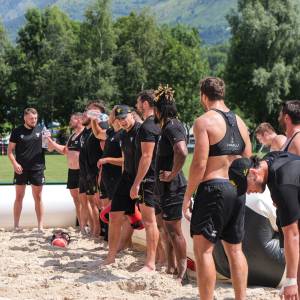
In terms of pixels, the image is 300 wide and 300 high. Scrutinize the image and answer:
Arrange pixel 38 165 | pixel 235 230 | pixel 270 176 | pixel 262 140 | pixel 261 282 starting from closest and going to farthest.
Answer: pixel 270 176 → pixel 235 230 → pixel 261 282 → pixel 262 140 → pixel 38 165

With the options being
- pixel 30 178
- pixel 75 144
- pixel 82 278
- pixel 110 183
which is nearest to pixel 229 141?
pixel 82 278

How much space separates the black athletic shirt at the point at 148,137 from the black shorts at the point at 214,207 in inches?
51.6

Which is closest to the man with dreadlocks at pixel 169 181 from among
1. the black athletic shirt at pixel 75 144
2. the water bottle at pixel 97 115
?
the water bottle at pixel 97 115

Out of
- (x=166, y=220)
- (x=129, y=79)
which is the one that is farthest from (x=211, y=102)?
(x=129, y=79)

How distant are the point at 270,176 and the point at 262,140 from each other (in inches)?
135

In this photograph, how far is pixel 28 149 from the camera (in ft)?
21.1

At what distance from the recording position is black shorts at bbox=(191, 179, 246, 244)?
108 inches

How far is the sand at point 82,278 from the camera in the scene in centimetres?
345

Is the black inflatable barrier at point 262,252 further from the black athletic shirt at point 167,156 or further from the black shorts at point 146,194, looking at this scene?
the black shorts at point 146,194

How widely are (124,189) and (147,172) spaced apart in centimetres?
39

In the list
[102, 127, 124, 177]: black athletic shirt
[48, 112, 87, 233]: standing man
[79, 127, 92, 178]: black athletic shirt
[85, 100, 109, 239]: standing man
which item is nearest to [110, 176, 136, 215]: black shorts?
[102, 127, 124, 177]: black athletic shirt

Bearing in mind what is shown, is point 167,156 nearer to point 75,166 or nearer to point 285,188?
point 285,188

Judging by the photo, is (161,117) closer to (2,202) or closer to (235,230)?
(235,230)

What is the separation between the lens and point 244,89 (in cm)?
3725
